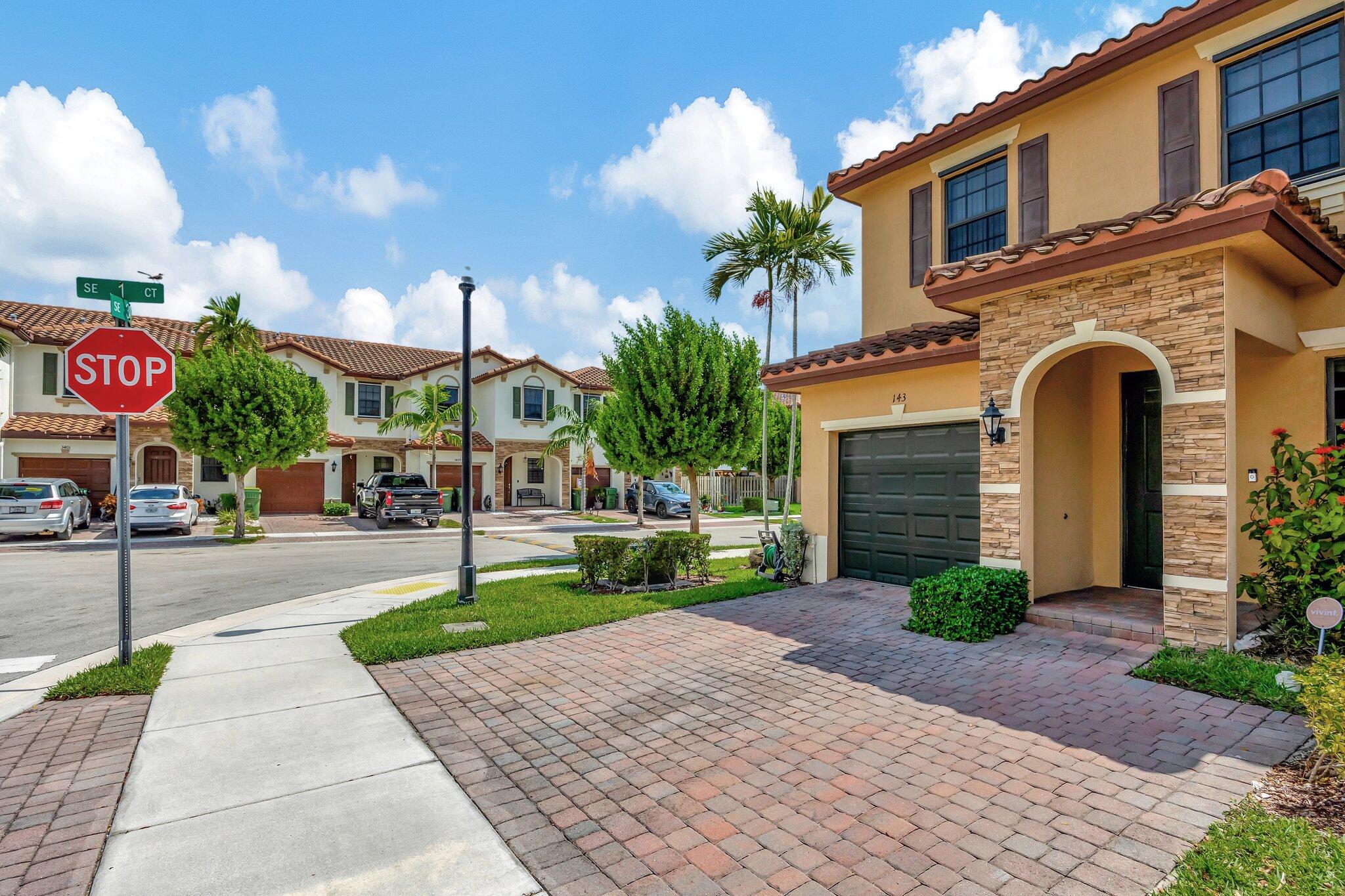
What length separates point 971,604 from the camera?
7.22 meters

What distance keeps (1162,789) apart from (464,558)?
27.0ft

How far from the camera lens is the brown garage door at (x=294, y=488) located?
2980cm

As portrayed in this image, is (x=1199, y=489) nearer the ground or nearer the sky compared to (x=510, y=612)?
nearer the sky

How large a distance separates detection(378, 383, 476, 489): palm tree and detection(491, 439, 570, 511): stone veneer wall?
2369 millimetres

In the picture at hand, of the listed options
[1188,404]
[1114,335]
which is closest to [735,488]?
[1114,335]

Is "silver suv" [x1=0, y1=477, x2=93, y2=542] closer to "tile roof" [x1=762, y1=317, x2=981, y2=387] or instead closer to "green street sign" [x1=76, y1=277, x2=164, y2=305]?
"green street sign" [x1=76, y1=277, x2=164, y2=305]

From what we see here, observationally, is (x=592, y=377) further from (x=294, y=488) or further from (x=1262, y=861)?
(x=1262, y=861)

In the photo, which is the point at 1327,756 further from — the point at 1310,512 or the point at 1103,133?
the point at 1103,133

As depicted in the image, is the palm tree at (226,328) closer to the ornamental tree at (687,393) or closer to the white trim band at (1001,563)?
the ornamental tree at (687,393)

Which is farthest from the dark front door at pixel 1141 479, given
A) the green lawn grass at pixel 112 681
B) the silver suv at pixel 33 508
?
the silver suv at pixel 33 508

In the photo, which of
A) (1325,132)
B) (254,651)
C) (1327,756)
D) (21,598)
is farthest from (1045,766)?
(21,598)

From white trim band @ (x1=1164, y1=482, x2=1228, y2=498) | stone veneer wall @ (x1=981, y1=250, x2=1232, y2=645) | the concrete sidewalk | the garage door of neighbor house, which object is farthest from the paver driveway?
the garage door of neighbor house

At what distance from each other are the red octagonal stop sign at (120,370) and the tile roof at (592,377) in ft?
99.4

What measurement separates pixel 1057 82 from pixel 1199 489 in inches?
256
